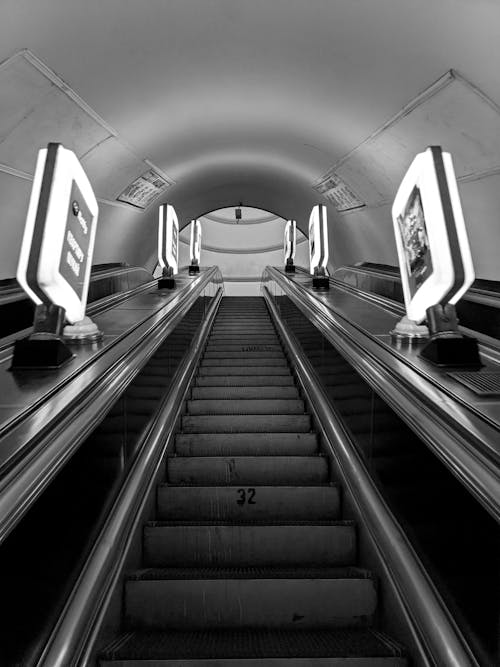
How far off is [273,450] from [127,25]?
12.1ft

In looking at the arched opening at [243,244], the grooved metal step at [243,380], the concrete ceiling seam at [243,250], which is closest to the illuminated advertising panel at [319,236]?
the grooved metal step at [243,380]

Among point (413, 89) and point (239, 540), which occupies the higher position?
point (413, 89)

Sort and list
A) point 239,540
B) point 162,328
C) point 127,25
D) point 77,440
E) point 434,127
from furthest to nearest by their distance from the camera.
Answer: point 434,127, point 127,25, point 162,328, point 239,540, point 77,440

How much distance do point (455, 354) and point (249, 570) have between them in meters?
A: 1.52

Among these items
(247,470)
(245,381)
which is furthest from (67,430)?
(245,381)

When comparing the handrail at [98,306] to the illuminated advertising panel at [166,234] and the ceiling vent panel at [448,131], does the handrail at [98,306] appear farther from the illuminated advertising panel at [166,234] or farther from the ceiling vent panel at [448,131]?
the ceiling vent panel at [448,131]

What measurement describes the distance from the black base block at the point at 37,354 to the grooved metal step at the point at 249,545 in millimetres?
993

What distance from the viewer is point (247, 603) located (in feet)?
8.24

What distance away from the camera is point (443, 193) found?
3205 mm

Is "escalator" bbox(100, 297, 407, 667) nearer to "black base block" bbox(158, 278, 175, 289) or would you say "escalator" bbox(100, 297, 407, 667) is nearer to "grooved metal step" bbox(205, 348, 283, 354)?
"grooved metal step" bbox(205, 348, 283, 354)

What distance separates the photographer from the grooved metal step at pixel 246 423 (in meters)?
4.63

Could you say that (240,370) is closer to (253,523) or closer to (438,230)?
(253,523)

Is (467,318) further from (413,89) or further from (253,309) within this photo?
(253,309)

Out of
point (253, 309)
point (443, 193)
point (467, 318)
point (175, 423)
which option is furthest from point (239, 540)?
point (253, 309)
